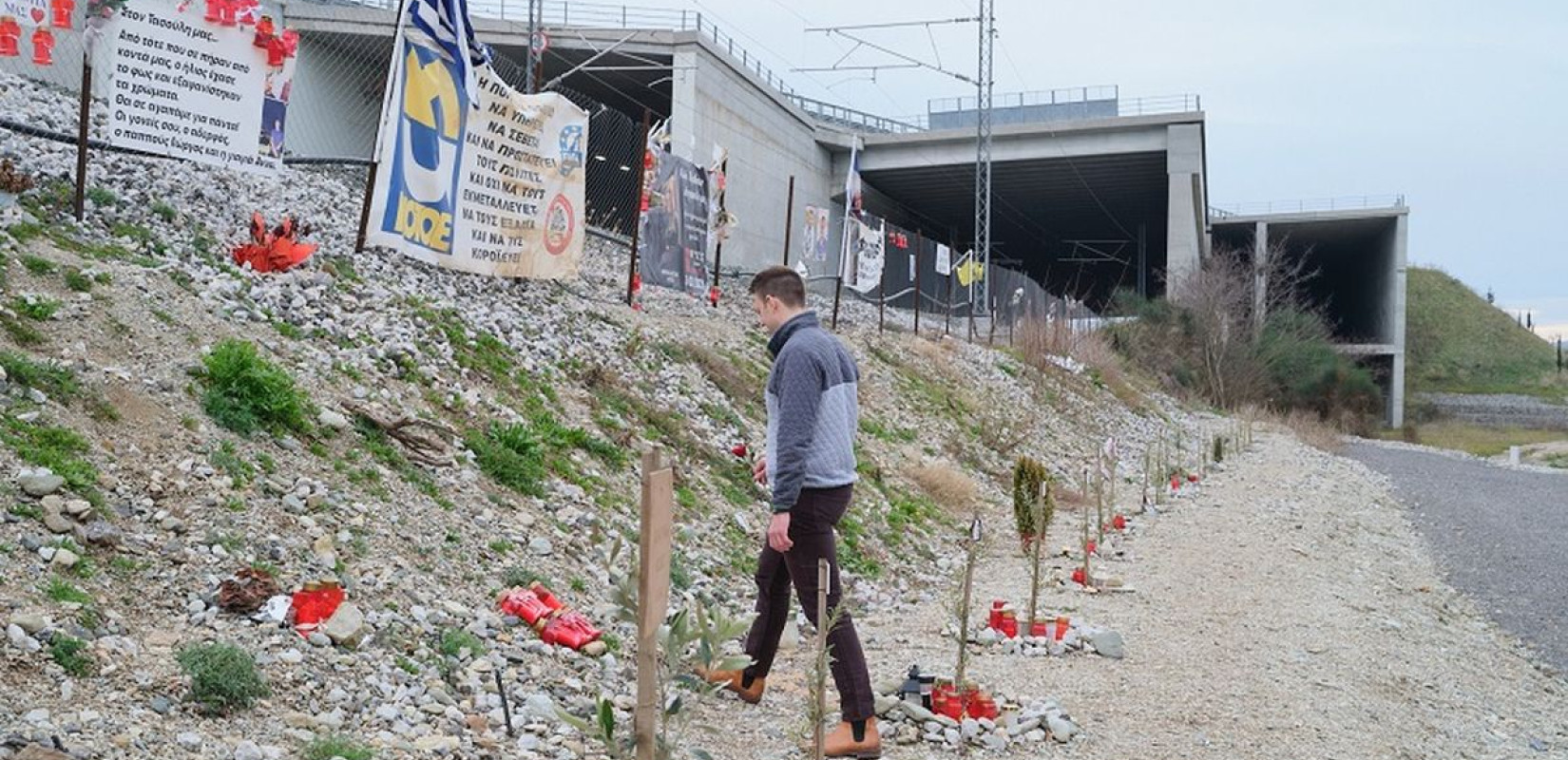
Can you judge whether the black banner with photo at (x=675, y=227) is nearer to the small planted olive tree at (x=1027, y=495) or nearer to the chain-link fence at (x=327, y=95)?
the chain-link fence at (x=327, y=95)

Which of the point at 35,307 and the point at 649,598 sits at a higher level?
the point at 35,307

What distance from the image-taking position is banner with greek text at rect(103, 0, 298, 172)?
813 centimetres

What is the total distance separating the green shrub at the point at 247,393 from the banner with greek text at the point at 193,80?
278 centimetres

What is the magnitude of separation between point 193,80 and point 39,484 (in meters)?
4.75

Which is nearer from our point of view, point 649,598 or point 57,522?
point 649,598

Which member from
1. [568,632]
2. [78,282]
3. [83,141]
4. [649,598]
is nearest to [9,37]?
[83,141]

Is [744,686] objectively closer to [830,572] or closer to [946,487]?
[830,572]

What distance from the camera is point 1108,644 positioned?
674cm

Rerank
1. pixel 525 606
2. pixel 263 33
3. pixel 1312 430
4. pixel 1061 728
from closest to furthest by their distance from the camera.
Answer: pixel 1061 728 < pixel 525 606 < pixel 263 33 < pixel 1312 430

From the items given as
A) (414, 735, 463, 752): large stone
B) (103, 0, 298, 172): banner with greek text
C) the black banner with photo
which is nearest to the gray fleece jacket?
(414, 735, 463, 752): large stone

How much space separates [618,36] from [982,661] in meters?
24.7

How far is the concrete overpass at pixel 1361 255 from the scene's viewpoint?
4716 centimetres

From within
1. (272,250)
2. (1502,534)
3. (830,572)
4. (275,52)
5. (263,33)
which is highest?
(263,33)

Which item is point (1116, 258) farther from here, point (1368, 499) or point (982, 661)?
point (982, 661)
